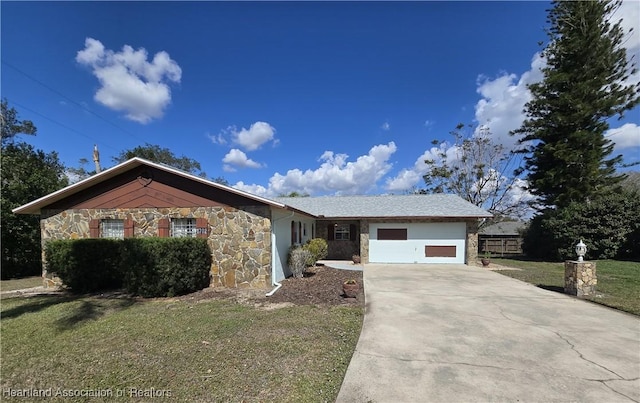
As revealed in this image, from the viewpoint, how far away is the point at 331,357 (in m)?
4.39

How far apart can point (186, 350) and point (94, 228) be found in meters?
8.34

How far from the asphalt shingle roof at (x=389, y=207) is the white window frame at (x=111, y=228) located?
8058 millimetres

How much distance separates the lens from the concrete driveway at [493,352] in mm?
3479

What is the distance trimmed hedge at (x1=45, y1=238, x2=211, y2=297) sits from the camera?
333 inches

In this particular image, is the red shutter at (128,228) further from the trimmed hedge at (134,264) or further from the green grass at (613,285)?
the green grass at (613,285)

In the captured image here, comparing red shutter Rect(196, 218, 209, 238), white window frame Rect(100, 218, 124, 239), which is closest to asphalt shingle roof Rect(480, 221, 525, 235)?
red shutter Rect(196, 218, 209, 238)

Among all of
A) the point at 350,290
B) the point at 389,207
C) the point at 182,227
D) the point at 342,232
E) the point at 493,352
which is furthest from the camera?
the point at 342,232

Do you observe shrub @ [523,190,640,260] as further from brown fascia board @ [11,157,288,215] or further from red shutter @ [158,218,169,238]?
red shutter @ [158,218,169,238]

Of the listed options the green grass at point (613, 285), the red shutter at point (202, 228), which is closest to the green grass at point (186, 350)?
the red shutter at point (202, 228)

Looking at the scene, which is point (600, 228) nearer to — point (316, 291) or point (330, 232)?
point (330, 232)

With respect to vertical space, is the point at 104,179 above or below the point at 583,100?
below

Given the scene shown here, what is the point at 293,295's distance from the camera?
851 centimetres

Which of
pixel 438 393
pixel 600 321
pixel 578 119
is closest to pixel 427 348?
pixel 438 393

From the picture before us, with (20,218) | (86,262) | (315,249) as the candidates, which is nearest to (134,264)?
(86,262)
